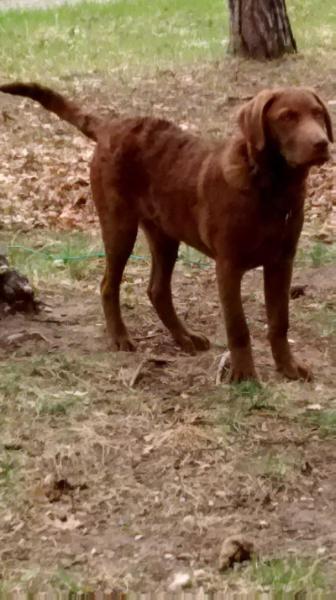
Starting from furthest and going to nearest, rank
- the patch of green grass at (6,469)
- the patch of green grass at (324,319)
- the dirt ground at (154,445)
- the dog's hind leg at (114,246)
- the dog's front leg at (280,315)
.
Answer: the patch of green grass at (324,319), the dog's hind leg at (114,246), the dog's front leg at (280,315), the patch of green grass at (6,469), the dirt ground at (154,445)

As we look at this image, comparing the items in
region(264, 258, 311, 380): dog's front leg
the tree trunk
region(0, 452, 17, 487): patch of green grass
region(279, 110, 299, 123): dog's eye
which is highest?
region(279, 110, 299, 123): dog's eye

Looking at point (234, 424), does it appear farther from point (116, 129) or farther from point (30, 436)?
point (116, 129)

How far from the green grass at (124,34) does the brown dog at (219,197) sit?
7.02m

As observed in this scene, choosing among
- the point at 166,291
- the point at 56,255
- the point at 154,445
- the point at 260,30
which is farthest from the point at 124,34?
the point at 154,445

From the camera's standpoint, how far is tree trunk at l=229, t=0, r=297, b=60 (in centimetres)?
1183

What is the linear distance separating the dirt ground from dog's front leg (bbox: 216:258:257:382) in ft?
0.31

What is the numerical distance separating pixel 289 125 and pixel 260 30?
8075mm

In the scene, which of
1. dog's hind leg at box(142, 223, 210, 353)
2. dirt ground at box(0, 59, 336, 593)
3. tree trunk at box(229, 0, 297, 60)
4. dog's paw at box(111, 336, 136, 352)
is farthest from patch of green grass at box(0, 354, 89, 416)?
tree trunk at box(229, 0, 297, 60)

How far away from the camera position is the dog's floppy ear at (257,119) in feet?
14.5

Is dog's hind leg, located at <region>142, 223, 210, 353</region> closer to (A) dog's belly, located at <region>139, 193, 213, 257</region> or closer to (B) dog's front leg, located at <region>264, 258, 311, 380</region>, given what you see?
(A) dog's belly, located at <region>139, 193, 213, 257</region>

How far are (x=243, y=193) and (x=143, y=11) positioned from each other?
40.8 ft

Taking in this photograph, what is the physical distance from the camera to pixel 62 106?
218 inches

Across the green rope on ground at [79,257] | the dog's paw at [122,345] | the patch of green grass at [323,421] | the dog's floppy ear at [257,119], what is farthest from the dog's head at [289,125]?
the green rope on ground at [79,257]

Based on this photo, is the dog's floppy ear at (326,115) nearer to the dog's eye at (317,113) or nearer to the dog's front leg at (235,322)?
the dog's eye at (317,113)
